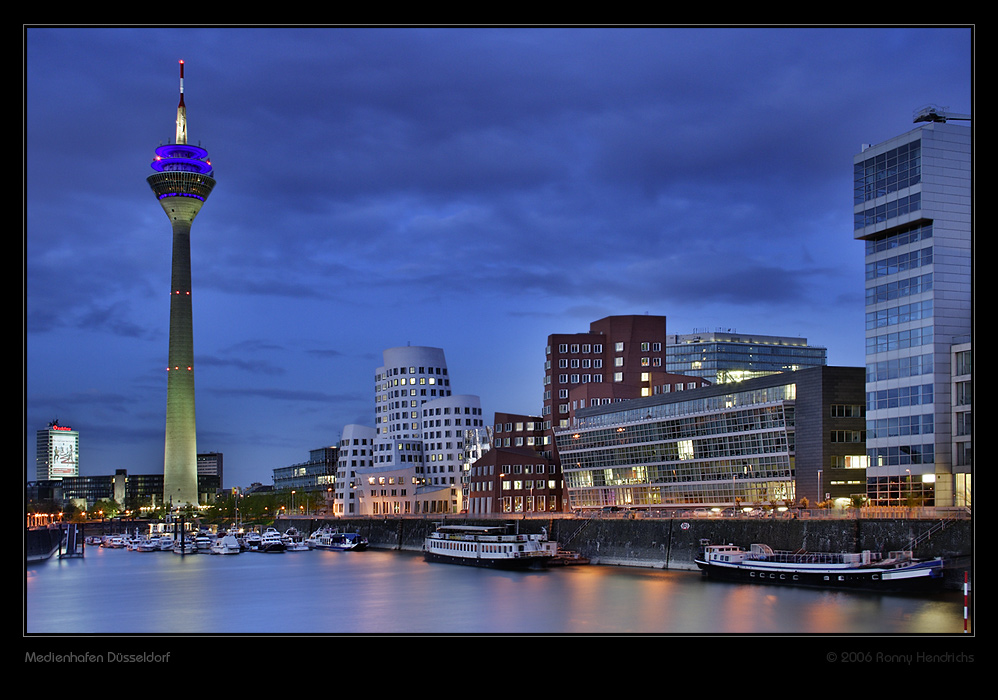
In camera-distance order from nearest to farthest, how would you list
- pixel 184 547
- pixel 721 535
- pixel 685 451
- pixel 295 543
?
pixel 721 535 → pixel 685 451 → pixel 184 547 → pixel 295 543

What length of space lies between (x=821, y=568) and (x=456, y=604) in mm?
25749

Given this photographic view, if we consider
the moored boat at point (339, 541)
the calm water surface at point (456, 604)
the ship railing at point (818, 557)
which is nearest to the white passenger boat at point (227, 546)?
the moored boat at point (339, 541)

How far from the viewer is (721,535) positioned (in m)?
86.4

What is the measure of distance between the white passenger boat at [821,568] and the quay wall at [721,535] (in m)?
1.10

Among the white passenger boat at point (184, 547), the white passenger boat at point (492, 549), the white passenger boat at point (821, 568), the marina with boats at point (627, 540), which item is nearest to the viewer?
the white passenger boat at point (821, 568)

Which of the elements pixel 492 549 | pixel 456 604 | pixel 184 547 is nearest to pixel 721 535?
pixel 492 549

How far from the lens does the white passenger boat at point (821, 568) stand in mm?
62969

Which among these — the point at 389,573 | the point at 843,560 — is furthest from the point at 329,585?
the point at 843,560

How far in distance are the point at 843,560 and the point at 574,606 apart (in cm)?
2044

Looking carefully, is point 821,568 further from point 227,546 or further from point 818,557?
point 227,546

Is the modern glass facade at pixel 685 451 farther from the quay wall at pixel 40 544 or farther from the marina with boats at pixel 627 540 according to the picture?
the quay wall at pixel 40 544
